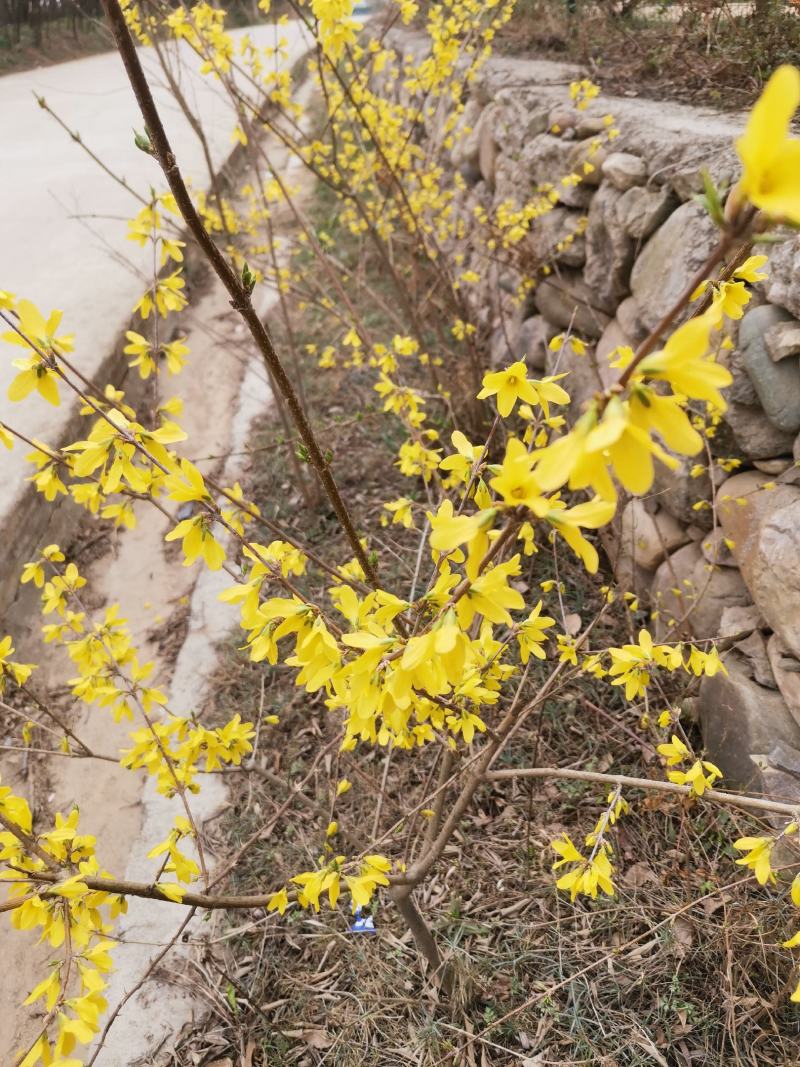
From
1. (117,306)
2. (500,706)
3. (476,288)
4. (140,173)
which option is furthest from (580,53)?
(140,173)

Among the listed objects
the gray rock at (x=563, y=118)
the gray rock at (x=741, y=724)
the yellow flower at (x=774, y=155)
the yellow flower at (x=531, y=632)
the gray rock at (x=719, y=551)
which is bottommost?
the gray rock at (x=741, y=724)

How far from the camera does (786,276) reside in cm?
195

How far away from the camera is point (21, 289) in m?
5.28

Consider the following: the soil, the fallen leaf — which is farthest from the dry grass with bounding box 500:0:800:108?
the soil

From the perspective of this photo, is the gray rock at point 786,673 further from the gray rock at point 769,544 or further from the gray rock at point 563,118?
the gray rock at point 563,118

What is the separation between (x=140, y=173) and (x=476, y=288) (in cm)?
491

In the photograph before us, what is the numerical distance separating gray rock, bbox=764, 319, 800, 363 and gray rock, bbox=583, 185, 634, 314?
1.02m

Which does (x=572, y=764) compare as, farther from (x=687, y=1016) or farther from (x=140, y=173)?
(x=140, y=173)

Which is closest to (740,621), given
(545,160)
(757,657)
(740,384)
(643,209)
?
(757,657)

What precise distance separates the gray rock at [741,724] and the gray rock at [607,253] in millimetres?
1722

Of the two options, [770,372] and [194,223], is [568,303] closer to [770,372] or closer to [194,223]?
[770,372]

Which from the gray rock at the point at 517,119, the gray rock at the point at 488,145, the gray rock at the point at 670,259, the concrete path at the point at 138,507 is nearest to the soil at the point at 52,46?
the concrete path at the point at 138,507

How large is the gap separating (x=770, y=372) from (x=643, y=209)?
1.06 metres

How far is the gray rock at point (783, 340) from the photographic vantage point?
198 cm
